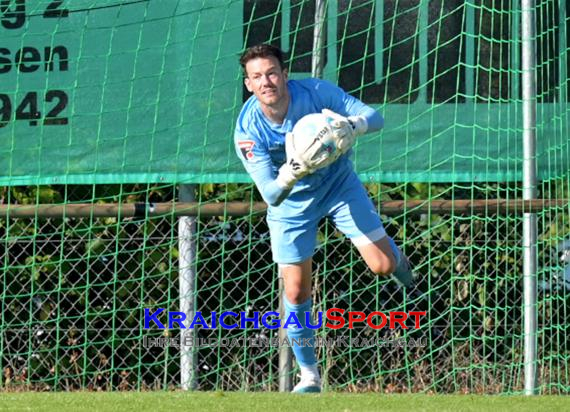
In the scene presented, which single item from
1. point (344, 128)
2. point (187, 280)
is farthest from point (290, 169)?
point (187, 280)

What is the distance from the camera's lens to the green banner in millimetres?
7367

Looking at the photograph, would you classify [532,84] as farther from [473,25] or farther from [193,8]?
[193,8]

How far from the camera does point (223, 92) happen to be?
7.39 meters

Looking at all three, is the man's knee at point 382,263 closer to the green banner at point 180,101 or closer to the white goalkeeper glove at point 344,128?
the white goalkeeper glove at point 344,128

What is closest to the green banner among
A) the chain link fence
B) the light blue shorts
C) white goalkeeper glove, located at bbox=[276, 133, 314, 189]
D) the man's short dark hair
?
the chain link fence

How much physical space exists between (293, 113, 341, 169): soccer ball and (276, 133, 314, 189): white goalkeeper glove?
1.0 inches

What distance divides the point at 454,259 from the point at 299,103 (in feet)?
6.06

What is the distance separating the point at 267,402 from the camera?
5828mm

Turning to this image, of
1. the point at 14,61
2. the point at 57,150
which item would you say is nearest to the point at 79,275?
the point at 57,150

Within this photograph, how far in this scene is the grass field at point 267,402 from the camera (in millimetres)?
5629

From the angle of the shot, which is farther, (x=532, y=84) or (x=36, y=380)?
(x=36, y=380)

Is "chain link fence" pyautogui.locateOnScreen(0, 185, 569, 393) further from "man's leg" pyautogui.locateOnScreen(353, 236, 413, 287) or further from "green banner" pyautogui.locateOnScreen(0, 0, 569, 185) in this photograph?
"man's leg" pyautogui.locateOnScreen(353, 236, 413, 287)

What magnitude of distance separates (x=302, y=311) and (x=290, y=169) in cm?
104

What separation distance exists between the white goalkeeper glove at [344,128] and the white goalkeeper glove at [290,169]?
20 centimetres
